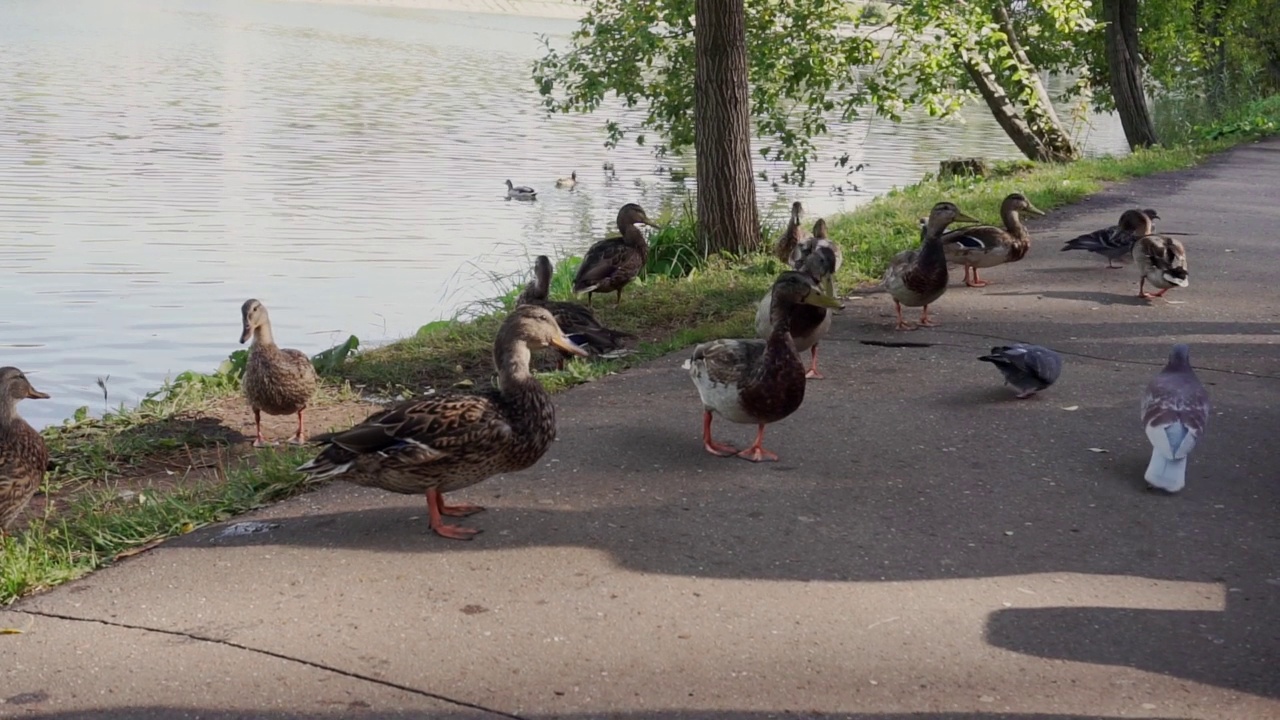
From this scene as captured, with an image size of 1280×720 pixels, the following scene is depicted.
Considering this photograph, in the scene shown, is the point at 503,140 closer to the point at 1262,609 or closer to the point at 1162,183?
the point at 1162,183

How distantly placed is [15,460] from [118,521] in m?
0.59

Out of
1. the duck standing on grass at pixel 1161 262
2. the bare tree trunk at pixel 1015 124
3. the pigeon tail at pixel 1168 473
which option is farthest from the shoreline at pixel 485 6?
the pigeon tail at pixel 1168 473

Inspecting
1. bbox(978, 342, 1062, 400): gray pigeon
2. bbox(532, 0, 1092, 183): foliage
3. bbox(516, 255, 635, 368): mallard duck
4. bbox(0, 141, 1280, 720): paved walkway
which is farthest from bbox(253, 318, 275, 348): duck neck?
bbox(532, 0, 1092, 183): foliage

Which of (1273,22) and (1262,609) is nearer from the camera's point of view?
(1262,609)

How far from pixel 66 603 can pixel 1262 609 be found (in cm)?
467

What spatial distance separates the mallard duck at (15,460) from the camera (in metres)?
6.12

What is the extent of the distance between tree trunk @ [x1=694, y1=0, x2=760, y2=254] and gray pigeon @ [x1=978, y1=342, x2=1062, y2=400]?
5317 mm

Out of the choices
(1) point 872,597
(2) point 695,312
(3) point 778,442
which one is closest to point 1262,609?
(1) point 872,597

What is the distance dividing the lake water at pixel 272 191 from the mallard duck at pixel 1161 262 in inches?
261

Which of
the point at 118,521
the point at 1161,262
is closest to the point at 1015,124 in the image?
the point at 1161,262

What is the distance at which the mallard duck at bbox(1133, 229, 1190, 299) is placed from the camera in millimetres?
11094

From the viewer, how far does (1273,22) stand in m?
39.8

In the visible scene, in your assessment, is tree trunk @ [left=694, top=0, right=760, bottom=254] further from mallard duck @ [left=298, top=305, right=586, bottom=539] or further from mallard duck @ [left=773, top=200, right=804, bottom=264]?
mallard duck @ [left=298, top=305, right=586, bottom=539]

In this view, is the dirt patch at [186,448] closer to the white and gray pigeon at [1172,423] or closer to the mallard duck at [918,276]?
the mallard duck at [918,276]
